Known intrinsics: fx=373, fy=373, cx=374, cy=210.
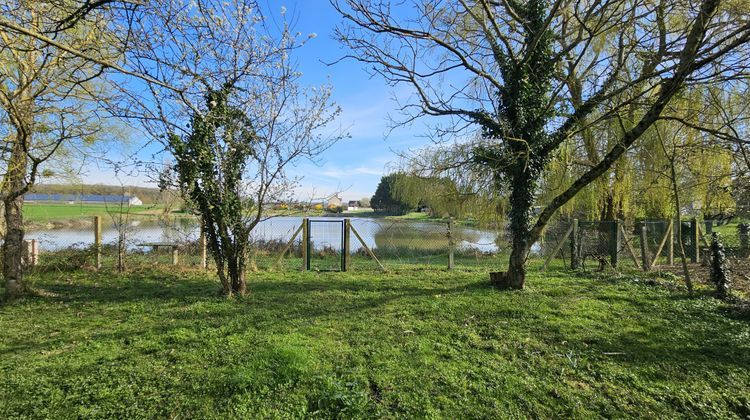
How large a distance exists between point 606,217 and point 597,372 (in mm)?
12698

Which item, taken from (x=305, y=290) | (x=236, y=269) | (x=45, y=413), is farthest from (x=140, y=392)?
(x=305, y=290)

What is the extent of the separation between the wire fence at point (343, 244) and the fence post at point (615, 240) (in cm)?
2

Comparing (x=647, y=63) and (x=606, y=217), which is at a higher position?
(x=647, y=63)

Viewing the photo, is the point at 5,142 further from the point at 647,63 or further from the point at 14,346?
the point at 647,63

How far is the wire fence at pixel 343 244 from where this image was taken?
9227 mm

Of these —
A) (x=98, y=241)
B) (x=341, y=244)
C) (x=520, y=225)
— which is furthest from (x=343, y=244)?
(x=98, y=241)

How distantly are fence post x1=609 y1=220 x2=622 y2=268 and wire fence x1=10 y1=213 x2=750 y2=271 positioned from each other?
0.02 metres

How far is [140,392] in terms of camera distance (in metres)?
3.33

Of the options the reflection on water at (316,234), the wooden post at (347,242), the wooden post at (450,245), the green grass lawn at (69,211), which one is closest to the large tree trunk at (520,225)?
the wooden post at (450,245)

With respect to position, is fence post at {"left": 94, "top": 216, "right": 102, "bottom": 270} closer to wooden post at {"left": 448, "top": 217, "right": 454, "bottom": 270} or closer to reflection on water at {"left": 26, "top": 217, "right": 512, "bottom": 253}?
reflection on water at {"left": 26, "top": 217, "right": 512, "bottom": 253}

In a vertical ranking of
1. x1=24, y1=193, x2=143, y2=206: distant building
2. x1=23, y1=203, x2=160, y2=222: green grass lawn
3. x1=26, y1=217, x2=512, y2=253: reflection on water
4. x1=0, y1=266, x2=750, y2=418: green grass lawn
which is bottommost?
x1=0, y1=266, x2=750, y2=418: green grass lawn

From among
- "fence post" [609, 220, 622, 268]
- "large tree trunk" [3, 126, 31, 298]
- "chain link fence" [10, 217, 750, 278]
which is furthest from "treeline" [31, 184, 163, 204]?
"fence post" [609, 220, 622, 268]

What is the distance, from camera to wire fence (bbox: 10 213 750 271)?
9227 mm

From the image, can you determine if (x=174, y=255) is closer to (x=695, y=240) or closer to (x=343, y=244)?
(x=343, y=244)
